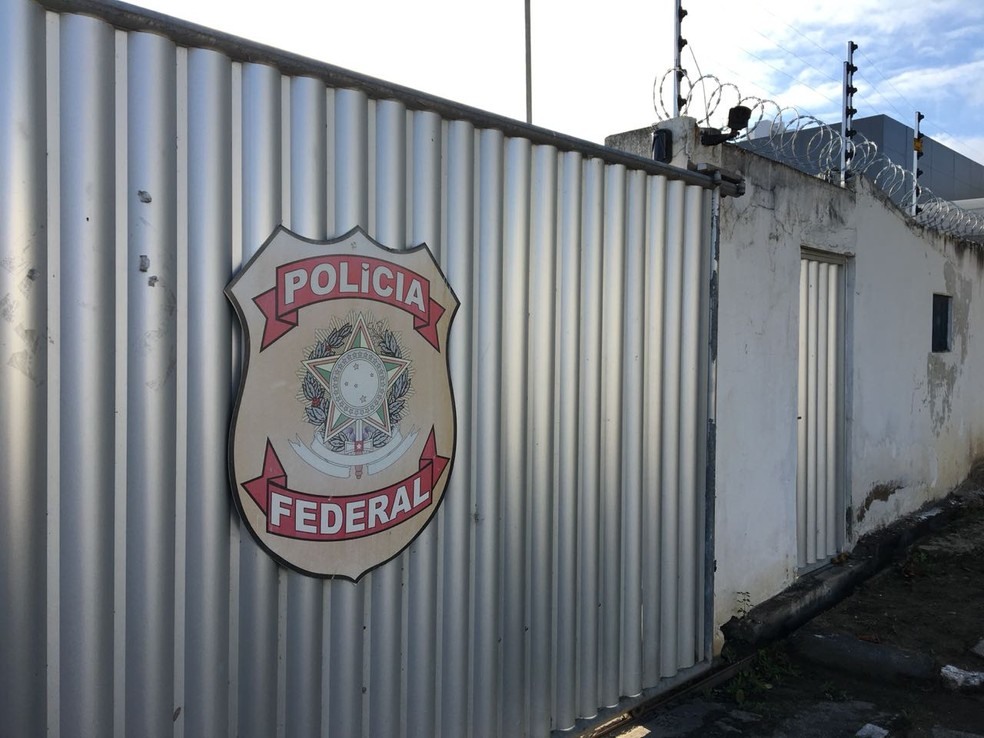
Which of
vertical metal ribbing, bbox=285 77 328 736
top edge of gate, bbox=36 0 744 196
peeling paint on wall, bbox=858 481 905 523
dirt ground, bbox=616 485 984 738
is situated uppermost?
top edge of gate, bbox=36 0 744 196

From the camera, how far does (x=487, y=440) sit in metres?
3.21

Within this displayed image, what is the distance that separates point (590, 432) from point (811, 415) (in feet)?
9.58

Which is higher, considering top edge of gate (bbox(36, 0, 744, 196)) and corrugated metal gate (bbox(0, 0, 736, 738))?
top edge of gate (bbox(36, 0, 744, 196))

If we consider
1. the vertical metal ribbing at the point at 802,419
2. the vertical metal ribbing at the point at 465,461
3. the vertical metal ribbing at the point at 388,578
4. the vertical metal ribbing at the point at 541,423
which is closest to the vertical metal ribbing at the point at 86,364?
the vertical metal ribbing at the point at 388,578

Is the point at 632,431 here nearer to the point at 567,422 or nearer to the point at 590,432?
the point at 590,432

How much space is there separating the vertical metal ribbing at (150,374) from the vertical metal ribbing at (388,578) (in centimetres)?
72

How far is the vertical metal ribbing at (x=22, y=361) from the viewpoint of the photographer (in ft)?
6.56

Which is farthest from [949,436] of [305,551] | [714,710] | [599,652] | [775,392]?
[305,551]

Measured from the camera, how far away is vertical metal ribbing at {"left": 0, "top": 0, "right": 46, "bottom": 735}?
2.00 m

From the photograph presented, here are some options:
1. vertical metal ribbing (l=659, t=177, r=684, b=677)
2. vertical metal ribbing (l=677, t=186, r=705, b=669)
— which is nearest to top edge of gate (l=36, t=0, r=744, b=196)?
vertical metal ribbing (l=659, t=177, r=684, b=677)

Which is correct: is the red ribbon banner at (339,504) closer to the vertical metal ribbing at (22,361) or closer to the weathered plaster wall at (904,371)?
the vertical metal ribbing at (22,361)

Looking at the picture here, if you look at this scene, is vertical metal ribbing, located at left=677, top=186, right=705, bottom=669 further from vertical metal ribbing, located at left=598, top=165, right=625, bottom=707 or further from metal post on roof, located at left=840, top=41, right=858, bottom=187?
metal post on roof, located at left=840, top=41, right=858, bottom=187

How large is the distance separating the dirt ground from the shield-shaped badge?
192cm

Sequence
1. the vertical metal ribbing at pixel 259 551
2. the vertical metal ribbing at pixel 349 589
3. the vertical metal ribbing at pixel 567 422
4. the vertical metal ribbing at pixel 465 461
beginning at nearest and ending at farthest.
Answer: the vertical metal ribbing at pixel 259 551
the vertical metal ribbing at pixel 349 589
the vertical metal ribbing at pixel 465 461
the vertical metal ribbing at pixel 567 422
